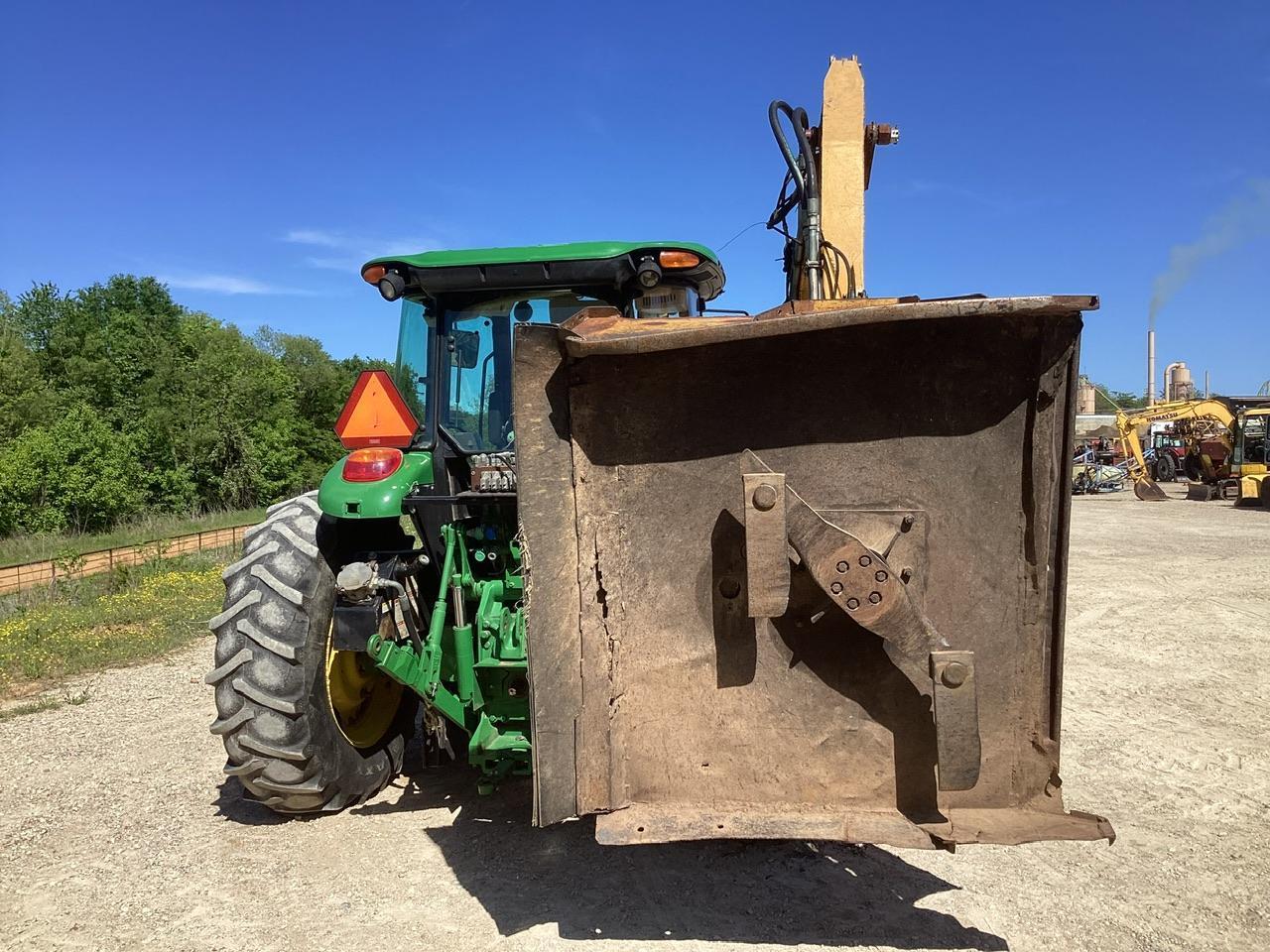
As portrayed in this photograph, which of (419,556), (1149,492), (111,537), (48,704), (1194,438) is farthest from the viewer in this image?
(1194,438)

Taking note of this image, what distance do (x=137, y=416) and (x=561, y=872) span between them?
3194 cm

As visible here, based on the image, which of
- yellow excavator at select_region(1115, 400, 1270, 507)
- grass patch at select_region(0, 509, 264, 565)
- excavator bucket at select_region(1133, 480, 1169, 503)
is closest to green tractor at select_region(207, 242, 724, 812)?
grass patch at select_region(0, 509, 264, 565)

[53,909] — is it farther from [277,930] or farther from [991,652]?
[991,652]

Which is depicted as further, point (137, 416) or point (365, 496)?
point (137, 416)

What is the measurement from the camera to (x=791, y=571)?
2189 millimetres

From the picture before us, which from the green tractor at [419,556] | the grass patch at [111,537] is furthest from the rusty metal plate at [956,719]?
the grass patch at [111,537]

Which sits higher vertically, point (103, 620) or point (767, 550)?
point (767, 550)

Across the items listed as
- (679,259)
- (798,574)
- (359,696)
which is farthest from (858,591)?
(359,696)

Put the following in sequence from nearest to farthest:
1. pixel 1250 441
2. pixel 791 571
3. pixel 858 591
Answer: pixel 858 591 → pixel 791 571 → pixel 1250 441

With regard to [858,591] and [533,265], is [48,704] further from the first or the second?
[858,591]

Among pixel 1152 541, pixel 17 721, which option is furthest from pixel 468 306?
pixel 1152 541

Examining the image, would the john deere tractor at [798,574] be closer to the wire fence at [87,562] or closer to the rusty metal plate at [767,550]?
the rusty metal plate at [767,550]

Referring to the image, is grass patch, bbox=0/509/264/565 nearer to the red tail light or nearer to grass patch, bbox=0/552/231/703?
grass patch, bbox=0/552/231/703

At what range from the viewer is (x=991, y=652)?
89.1 inches
